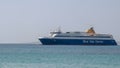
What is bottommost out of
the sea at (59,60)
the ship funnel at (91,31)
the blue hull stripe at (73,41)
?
the blue hull stripe at (73,41)

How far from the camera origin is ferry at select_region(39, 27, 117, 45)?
327 ft

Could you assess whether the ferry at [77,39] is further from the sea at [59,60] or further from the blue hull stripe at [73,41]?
the sea at [59,60]

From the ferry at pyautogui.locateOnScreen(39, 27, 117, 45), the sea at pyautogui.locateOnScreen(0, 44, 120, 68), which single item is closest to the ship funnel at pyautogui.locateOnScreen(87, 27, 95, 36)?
the ferry at pyautogui.locateOnScreen(39, 27, 117, 45)

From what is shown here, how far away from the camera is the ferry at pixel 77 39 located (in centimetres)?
9975

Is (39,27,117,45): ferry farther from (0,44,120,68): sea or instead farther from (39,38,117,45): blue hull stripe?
(0,44,120,68): sea

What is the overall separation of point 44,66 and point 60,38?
2763 inches

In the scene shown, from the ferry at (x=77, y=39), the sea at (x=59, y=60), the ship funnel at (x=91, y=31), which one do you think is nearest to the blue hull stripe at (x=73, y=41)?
the ferry at (x=77, y=39)

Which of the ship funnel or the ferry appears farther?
the ship funnel

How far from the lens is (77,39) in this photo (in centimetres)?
9931

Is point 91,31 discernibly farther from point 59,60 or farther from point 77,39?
point 59,60

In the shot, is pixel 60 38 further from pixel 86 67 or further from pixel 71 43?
pixel 86 67

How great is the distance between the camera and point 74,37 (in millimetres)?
100062

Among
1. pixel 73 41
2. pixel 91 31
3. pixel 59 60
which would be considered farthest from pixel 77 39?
pixel 59 60

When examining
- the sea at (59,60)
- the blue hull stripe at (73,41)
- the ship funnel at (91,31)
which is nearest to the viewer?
the sea at (59,60)
